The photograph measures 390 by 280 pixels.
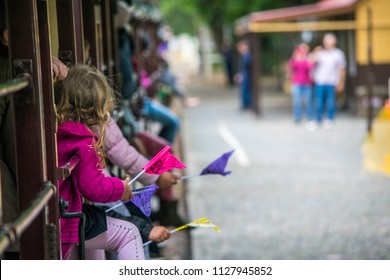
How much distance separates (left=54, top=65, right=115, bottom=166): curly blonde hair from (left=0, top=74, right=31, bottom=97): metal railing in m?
0.69

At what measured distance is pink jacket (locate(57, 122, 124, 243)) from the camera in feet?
12.5

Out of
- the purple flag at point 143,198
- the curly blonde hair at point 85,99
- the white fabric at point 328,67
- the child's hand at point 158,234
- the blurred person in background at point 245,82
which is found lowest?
the blurred person in background at point 245,82

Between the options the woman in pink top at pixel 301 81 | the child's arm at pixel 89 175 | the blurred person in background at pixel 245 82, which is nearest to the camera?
the child's arm at pixel 89 175

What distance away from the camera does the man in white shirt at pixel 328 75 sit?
21.7m

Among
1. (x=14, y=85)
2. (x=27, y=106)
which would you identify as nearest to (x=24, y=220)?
(x=14, y=85)

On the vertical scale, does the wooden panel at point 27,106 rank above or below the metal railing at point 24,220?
above

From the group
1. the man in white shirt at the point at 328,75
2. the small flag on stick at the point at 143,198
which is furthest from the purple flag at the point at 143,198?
the man in white shirt at the point at 328,75

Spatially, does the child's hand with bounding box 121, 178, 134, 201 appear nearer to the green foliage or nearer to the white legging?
the white legging

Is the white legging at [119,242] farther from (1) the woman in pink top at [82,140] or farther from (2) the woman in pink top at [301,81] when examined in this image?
(2) the woman in pink top at [301,81]

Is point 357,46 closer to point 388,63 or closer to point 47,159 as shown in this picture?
point 388,63

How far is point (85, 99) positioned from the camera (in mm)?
3848

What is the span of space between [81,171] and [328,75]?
1843 cm

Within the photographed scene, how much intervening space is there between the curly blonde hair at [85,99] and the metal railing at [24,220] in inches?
18.8

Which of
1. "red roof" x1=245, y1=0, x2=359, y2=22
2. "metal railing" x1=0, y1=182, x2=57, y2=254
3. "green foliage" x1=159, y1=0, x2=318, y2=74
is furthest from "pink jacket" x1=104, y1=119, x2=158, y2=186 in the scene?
"green foliage" x1=159, y1=0, x2=318, y2=74
